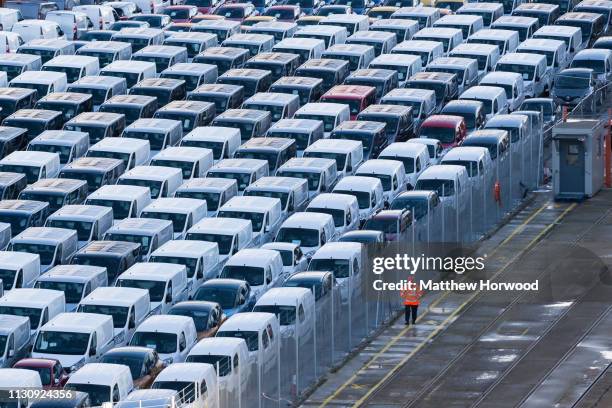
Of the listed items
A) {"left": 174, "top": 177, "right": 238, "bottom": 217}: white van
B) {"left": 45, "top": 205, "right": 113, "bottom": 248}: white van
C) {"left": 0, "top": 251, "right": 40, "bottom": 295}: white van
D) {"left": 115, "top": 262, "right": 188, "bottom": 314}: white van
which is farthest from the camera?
{"left": 174, "top": 177, "right": 238, "bottom": 217}: white van

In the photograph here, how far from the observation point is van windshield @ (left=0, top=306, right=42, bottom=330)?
5925cm

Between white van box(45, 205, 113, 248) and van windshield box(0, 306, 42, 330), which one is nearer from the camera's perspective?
van windshield box(0, 306, 42, 330)

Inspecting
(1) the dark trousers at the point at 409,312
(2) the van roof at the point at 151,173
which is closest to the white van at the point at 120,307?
(1) the dark trousers at the point at 409,312

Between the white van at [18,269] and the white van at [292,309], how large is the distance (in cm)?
752

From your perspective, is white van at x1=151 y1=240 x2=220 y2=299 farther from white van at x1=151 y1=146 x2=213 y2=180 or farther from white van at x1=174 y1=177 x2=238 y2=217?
white van at x1=151 y1=146 x2=213 y2=180

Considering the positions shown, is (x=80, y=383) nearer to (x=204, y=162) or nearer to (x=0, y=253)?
(x=0, y=253)

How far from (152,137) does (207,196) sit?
7.65 metres

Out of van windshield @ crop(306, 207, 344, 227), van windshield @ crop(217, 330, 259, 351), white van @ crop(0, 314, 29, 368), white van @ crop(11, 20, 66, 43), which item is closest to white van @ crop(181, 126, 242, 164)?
van windshield @ crop(306, 207, 344, 227)

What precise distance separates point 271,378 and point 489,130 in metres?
23.0

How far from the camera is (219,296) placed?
200 feet

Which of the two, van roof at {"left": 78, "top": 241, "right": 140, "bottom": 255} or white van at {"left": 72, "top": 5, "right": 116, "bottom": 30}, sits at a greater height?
white van at {"left": 72, "top": 5, "right": 116, "bottom": 30}

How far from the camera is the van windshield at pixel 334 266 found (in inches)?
2445

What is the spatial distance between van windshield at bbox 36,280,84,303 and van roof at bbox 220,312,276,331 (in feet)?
19.0

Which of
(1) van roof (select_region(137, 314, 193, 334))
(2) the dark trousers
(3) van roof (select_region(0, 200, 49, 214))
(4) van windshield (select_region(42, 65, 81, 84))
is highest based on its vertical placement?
(4) van windshield (select_region(42, 65, 81, 84))
